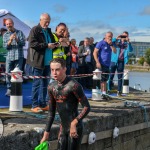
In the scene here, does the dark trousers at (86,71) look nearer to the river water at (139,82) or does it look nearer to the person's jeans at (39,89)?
the river water at (139,82)

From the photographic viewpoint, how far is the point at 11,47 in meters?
8.41

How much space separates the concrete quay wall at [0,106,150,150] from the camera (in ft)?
16.0

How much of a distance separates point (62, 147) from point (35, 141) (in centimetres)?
60

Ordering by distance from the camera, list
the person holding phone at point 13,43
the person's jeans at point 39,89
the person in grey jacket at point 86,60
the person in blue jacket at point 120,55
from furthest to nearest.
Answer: the person in grey jacket at point 86,60, the person in blue jacket at point 120,55, the person holding phone at point 13,43, the person's jeans at point 39,89

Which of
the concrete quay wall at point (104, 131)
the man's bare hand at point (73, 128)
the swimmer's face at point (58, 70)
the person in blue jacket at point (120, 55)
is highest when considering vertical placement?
the person in blue jacket at point (120, 55)

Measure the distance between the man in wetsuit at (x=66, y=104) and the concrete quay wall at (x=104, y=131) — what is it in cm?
48

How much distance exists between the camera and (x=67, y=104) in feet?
14.8

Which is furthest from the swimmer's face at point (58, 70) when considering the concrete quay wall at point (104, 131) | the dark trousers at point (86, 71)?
the dark trousers at point (86, 71)

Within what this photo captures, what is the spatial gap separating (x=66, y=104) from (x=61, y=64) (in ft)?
1.61

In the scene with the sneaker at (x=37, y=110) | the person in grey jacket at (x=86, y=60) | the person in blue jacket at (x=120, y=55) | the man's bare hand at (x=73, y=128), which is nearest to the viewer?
the man's bare hand at (x=73, y=128)

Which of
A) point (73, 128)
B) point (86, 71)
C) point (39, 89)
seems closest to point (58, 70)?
point (73, 128)

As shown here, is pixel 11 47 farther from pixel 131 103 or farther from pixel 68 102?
pixel 68 102

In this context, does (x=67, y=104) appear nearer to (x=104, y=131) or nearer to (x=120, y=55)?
(x=104, y=131)

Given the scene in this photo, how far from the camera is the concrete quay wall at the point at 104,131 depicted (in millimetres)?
4871
